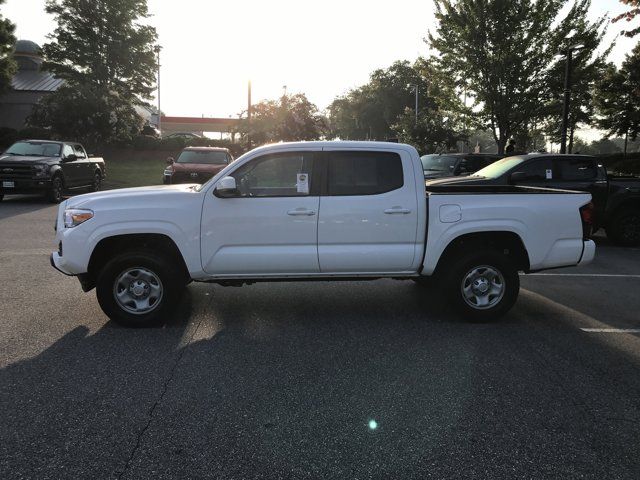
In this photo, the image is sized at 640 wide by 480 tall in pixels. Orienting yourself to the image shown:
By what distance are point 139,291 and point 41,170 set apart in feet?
39.9

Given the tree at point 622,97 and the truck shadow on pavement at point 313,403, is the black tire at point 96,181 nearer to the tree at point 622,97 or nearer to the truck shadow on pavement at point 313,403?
the truck shadow on pavement at point 313,403

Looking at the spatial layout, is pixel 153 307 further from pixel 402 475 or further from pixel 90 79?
pixel 90 79

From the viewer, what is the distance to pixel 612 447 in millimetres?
3211

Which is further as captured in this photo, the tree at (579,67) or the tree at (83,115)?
the tree at (83,115)

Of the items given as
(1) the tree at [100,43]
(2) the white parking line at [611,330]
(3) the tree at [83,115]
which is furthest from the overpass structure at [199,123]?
(2) the white parking line at [611,330]

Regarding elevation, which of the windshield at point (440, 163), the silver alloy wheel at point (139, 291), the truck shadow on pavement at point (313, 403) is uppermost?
the windshield at point (440, 163)

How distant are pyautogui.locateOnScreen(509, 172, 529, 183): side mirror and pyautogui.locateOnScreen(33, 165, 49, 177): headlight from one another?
1288cm

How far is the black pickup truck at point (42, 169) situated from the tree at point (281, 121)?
16.5m

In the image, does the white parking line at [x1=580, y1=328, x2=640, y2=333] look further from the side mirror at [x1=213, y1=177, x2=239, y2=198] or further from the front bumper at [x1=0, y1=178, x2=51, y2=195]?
the front bumper at [x1=0, y1=178, x2=51, y2=195]

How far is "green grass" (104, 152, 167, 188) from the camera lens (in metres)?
24.5

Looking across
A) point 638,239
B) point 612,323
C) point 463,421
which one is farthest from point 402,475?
point 638,239

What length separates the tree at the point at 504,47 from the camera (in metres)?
19.8

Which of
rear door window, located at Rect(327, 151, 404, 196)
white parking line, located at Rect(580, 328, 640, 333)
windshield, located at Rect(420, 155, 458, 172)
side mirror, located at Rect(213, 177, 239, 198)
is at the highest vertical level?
windshield, located at Rect(420, 155, 458, 172)

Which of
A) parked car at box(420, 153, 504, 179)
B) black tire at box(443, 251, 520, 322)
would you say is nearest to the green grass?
parked car at box(420, 153, 504, 179)
